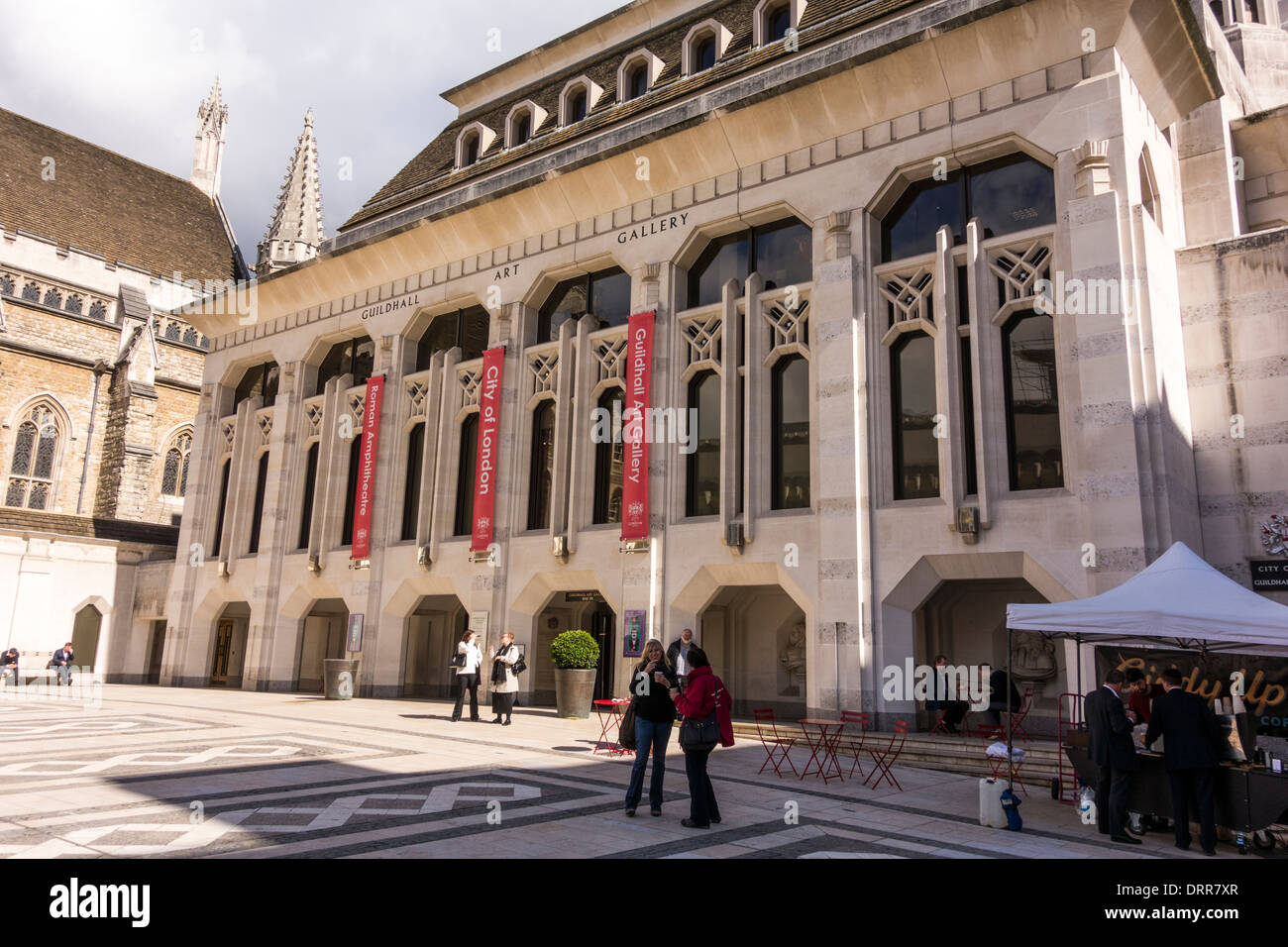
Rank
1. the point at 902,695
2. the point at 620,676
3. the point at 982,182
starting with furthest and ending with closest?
the point at 620,676
the point at 982,182
the point at 902,695

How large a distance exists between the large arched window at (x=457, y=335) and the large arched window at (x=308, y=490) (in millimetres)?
5149

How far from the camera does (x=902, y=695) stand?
1742cm

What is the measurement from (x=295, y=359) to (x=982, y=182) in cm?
2342

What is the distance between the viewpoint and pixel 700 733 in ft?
27.9

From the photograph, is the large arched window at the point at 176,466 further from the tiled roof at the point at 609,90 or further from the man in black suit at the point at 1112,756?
the man in black suit at the point at 1112,756

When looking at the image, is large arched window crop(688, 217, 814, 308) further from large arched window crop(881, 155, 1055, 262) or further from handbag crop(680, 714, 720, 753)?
handbag crop(680, 714, 720, 753)

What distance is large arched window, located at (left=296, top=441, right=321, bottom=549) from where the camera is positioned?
97.4 feet

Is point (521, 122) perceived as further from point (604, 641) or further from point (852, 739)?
point (852, 739)

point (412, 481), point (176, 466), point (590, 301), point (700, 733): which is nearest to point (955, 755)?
point (700, 733)

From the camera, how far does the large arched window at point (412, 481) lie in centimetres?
2698

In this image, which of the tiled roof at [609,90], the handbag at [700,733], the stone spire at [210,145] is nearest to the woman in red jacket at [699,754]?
the handbag at [700,733]

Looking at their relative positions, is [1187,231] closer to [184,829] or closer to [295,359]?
[184,829]

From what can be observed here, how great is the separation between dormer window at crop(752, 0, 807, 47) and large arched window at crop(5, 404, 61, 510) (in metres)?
38.9
